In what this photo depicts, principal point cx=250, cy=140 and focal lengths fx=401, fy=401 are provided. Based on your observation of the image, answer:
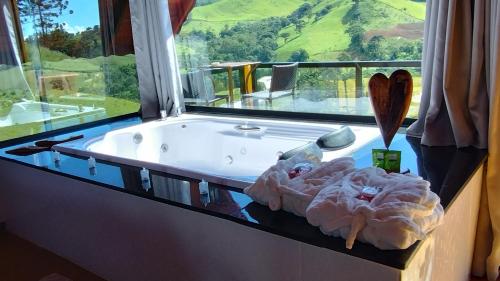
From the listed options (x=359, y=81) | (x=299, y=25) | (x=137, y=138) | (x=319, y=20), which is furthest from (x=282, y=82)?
(x=137, y=138)

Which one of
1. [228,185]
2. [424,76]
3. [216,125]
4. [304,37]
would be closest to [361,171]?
[228,185]

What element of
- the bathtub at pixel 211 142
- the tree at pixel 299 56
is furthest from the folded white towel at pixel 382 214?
the tree at pixel 299 56

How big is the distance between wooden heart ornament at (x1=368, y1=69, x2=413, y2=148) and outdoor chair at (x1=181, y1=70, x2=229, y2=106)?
6.52 feet

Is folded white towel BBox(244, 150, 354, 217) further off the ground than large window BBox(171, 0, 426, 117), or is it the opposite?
large window BBox(171, 0, 426, 117)

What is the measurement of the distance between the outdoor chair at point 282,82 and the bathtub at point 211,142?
57 centimetres

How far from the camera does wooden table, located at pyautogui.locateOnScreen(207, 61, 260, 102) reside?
A: 3.42 meters

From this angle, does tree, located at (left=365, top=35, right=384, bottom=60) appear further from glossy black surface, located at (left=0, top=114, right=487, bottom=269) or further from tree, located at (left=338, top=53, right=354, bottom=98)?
glossy black surface, located at (left=0, top=114, right=487, bottom=269)

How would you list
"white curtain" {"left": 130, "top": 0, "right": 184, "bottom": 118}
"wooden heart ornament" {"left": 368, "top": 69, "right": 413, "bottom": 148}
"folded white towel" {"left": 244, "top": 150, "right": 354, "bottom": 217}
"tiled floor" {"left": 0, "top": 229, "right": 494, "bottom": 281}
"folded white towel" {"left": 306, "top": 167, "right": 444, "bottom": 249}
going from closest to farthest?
"folded white towel" {"left": 306, "top": 167, "right": 444, "bottom": 249}
"folded white towel" {"left": 244, "top": 150, "right": 354, "bottom": 217}
"wooden heart ornament" {"left": 368, "top": 69, "right": 413, "bottom": 148}
"tiled floor" {"left": 0, "top": 229, "right": 494, "bottom": 281}
"white curtain" {"left": 130, "top": 0, "right": 184, "bottom": 118}

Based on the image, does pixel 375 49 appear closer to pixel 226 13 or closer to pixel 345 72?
pixel 345 72

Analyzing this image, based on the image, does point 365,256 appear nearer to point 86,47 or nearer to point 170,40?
point 170,40

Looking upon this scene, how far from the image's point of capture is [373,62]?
9.03ft

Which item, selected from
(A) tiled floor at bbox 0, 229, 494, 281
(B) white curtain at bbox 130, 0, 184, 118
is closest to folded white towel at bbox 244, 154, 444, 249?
(A) tiled floor at bbox 0, 229, 494, 281

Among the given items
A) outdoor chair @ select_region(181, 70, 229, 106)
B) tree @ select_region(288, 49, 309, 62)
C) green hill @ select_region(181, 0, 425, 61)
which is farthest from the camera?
outdoor chair @ select_region(181, 70, 229, 106)

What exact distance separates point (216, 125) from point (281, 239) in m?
1.80
